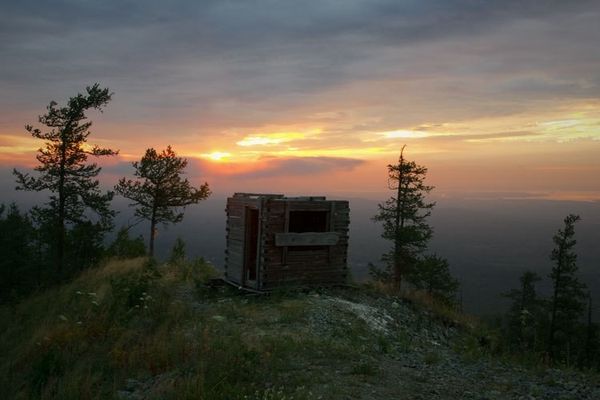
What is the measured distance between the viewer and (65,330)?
10.3 meters

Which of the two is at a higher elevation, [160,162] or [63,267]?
[160,162]

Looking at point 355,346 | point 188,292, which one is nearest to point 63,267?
point 188,292

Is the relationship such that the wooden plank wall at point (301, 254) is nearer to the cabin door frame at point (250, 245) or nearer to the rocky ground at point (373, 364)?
the cabin door frame at point (250, 245)

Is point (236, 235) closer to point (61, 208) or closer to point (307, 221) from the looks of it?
point (307, 221)

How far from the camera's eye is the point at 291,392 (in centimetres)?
659

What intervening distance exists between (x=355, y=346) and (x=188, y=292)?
23.9ft

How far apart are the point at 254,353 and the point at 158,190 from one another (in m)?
20.0

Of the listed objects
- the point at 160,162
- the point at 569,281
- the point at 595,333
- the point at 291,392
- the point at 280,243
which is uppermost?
the point at 160,162

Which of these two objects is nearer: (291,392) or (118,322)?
(291,392)

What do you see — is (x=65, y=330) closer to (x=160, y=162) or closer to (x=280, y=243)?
(x=280, y=243)

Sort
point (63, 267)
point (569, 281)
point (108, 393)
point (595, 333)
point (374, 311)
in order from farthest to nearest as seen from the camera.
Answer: point (595, 333), point (569, 281), point (63, 267), point (374, 311), point (108, 393)

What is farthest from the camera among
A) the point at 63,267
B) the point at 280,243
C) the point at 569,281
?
the point at 569,281

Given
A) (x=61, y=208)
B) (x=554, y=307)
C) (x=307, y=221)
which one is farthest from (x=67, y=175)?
(x=554, y=307)

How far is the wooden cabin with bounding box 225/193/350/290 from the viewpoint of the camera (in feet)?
47.0
